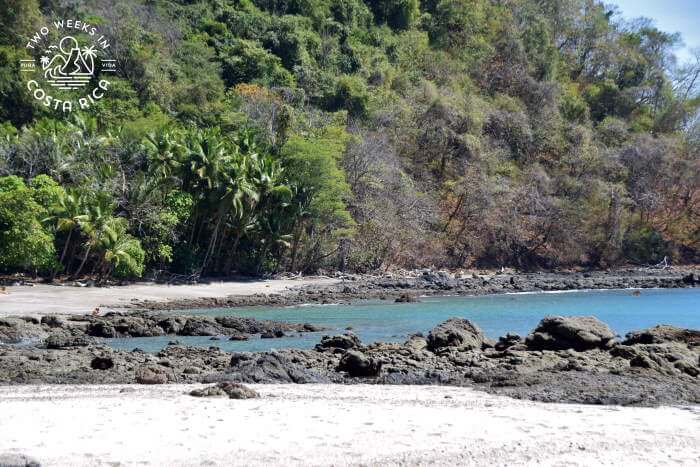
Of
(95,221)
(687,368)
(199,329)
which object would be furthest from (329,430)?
(95,221)

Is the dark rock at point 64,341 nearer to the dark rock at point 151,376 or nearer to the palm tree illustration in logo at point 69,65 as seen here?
the dark rock at point 151,376

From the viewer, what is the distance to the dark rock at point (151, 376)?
1417 centimetres

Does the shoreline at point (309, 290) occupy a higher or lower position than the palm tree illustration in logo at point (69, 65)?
lower

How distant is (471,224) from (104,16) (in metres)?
31.0

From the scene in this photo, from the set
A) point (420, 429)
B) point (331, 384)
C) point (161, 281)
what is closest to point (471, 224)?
point (161, 281)

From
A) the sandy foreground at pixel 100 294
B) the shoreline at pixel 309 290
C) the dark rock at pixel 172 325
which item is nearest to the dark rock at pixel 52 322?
the shoreline at pixel 309 290

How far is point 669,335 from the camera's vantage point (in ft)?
60.8

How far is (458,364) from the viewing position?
16703 mm

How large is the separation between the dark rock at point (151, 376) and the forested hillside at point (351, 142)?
59.5ft

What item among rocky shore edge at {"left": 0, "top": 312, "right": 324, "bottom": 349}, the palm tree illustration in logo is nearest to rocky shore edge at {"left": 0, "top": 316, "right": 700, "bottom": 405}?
rocky shore edge at {"left": 0, "top": 312, "right": 324, "bottom": 349}

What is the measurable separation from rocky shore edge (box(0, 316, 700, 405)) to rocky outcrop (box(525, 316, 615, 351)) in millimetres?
23

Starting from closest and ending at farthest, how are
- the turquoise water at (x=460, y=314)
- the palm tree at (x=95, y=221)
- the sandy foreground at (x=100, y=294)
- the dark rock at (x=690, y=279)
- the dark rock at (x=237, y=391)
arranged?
the dark rock at (x=237, y=391) → the turquoise water at (x=460, y=314) → the sandy foreground at (x=100, y=294) → the palm tree at (x=95, y=221) → the dark rock at (x=690, y=279)

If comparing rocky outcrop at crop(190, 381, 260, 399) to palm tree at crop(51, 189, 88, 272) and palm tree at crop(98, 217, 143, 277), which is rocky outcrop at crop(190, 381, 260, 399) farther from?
palm tree at crop(98, 217, 143, 277)

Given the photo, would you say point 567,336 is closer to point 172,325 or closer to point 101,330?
point 172,325
